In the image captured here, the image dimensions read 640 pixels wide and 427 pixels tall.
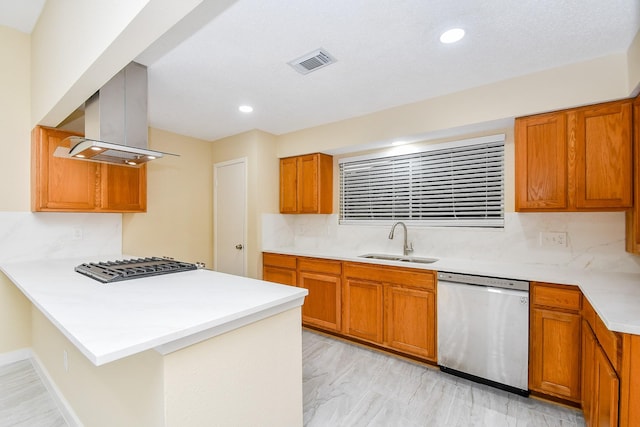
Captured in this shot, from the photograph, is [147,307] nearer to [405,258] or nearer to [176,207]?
[405,258]

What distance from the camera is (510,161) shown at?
107 inches

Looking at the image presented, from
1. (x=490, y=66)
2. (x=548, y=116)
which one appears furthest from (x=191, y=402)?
(x=548, y=116)

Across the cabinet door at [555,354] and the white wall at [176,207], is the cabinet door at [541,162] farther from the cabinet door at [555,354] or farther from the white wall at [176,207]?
the white wall at [176,207]

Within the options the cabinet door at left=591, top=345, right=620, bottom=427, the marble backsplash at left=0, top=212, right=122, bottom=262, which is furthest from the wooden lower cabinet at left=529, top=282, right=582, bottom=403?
the marble backsplash at left=0, top=212, right=122, bottom=262

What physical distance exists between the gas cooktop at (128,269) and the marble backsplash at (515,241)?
1642mm

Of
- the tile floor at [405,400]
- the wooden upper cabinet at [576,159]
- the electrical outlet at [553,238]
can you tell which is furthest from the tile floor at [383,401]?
the wooden upper cabinet at [576,159]

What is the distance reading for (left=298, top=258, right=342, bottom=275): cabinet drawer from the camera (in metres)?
3.21

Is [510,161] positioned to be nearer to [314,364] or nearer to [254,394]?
[314,364]

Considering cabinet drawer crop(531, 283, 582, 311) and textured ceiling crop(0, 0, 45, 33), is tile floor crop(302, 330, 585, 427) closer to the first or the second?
cabinet drawer crop(531, 283, 582, 311)

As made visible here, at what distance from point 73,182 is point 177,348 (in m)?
2.53

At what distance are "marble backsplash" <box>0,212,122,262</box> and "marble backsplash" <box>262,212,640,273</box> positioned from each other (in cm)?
170

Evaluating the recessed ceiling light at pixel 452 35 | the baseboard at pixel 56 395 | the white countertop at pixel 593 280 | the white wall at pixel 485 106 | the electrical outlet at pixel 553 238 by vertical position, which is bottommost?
the baseboard at pixel 56 395

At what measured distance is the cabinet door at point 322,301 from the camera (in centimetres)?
322

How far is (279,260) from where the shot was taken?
368cm
